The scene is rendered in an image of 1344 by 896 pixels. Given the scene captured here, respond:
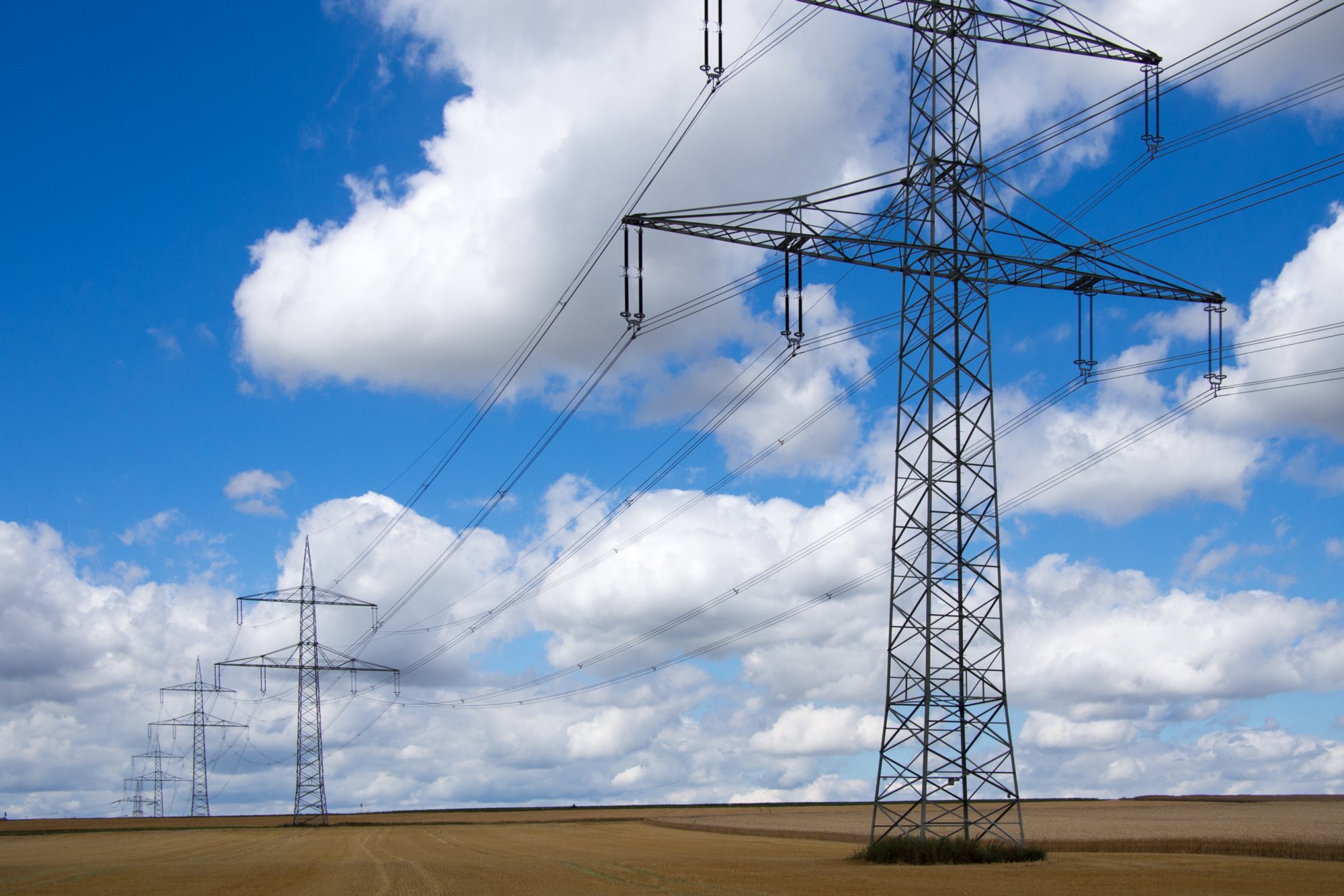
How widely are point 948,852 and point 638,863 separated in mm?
11999

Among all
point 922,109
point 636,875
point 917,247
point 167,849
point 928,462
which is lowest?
point 167,849

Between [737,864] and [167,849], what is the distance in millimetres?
43462

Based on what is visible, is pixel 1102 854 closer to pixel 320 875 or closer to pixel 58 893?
pixel 320 875

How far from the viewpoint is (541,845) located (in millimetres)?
60781

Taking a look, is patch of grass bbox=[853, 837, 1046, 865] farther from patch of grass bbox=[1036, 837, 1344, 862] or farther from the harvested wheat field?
patch of grass bbox=[1036, 837, 1344, 862]

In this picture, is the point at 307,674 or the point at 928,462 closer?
the point at 928,462

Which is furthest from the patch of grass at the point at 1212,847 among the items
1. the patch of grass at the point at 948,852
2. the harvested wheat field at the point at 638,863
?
the patch of grass at the point at 948,852

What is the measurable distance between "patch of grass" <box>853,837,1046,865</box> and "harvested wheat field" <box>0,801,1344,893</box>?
2.04 ft

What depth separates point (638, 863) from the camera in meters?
42.1

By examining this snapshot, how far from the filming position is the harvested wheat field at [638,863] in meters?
29.9

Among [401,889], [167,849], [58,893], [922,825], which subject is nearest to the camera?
[401,889]

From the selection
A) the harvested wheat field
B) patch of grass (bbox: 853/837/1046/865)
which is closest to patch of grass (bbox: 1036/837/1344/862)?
the harvested wheat field

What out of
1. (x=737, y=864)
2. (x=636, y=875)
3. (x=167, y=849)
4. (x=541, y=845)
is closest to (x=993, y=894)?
(x=636, y=875)

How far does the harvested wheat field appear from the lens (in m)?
29.9
